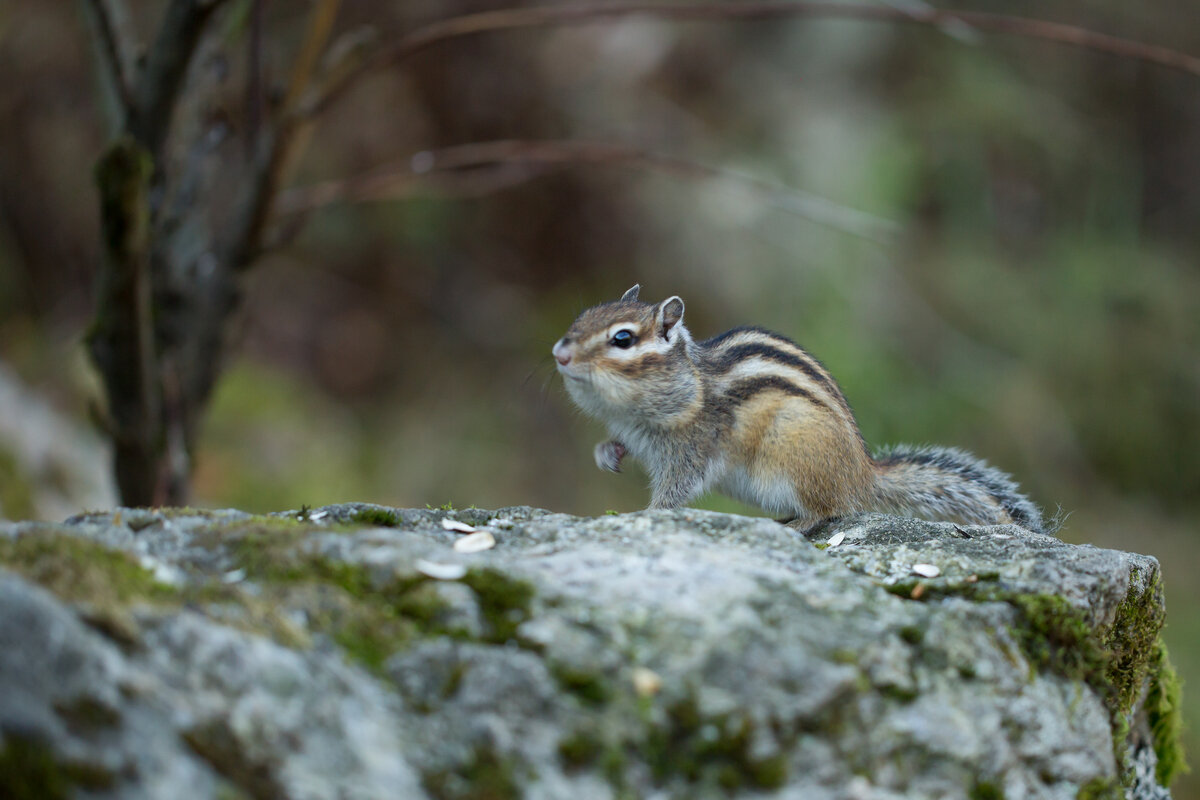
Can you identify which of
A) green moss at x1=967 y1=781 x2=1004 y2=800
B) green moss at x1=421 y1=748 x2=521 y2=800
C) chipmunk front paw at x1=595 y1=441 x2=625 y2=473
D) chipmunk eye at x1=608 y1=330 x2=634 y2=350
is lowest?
green moss at x1=967 y1=781 x2=1004 y2=800

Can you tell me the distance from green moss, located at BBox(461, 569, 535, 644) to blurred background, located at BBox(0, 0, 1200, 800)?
4.76m

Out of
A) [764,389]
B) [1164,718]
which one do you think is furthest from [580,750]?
[764,389]

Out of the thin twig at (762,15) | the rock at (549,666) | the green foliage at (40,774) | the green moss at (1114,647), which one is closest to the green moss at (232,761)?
the rock at (549,666)

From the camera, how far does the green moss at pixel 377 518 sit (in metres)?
2.26

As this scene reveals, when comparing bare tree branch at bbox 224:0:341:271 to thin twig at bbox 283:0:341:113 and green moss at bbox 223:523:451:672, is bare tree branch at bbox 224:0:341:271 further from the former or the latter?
green moss at bbox 223:523:451:672

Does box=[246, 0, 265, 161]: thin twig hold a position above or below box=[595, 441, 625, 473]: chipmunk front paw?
above

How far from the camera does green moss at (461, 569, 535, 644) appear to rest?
163cm

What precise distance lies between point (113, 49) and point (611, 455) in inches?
80.9

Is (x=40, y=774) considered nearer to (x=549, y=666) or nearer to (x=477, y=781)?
(x=477, y=781)

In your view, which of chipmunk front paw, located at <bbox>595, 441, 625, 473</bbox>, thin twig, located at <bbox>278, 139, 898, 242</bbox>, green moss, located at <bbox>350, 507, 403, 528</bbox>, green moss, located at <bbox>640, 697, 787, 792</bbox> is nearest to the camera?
green moss, located at <bbox>640, 697, 787, 792</bbox>

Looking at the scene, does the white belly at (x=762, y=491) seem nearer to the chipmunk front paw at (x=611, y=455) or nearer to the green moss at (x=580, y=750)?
the chipmunk front paw at (x=611, y=455)

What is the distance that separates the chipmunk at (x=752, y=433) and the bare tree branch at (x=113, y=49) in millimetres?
1498

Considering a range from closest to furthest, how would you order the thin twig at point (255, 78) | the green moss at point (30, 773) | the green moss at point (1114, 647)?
the green moss at point (30, 773) → the green moss at point (1114, 647) → the thin twig at point (255, 78)

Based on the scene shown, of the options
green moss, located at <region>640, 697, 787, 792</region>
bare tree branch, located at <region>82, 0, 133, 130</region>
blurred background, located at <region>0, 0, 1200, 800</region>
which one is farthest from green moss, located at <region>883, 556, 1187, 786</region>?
blurred background, located at <region>0, 0, 1200, 800</region>
